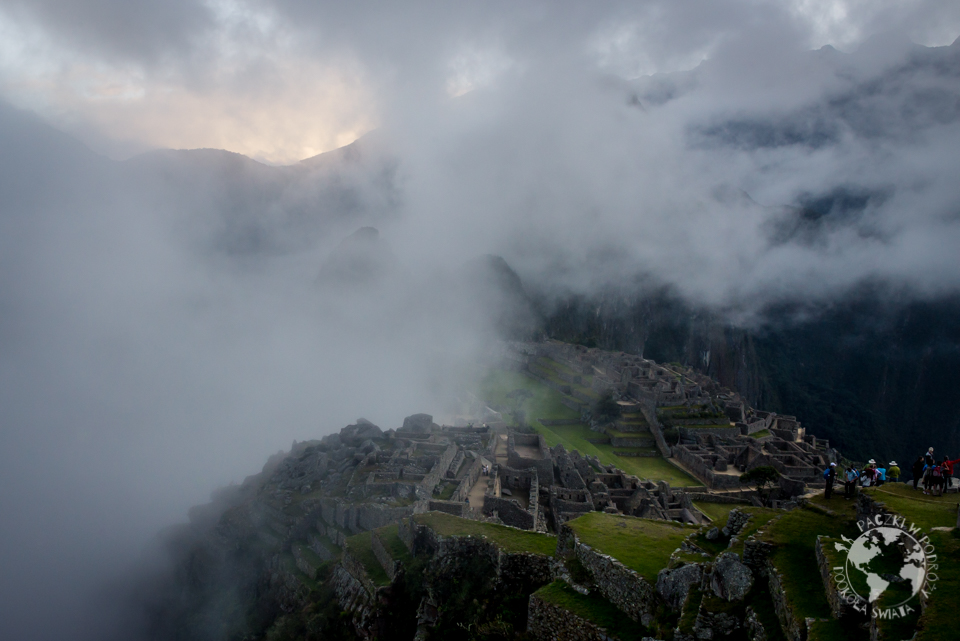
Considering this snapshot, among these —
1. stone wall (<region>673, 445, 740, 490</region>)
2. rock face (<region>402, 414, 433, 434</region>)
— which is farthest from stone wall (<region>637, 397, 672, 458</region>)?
rock face (<region>402, 414, 433, 434</region>)

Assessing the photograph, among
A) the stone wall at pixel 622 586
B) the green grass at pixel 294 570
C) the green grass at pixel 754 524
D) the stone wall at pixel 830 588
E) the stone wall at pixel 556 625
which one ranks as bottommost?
the green grass at pixel 294 570

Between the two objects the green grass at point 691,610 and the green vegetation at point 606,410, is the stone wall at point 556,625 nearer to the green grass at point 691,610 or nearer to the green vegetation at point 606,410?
the green grass at point 691,610

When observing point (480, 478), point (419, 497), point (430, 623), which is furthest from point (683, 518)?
point (430, 623)

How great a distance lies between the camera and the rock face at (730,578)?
8727 millimetres

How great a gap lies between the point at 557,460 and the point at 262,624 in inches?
690

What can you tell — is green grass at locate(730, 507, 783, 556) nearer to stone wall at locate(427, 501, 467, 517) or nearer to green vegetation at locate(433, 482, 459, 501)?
stone wall at locate(427, 501, 467, 517)

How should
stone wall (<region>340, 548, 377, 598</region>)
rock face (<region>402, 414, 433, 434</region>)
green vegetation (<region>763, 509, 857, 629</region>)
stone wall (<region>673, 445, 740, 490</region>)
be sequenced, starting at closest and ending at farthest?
green vegetation (<region>763, 509, 857, 629</region>), stone wall (<region>340, 548, 377, 598</region>), rock face (<region>402, 414, 433, 434</region>), stone wall (<region>673, 445, 740, 490</region>)

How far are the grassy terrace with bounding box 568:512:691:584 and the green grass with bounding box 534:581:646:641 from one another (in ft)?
2.75

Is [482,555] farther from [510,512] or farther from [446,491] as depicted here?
[446,491]

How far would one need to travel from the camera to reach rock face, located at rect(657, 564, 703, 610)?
9.50 m

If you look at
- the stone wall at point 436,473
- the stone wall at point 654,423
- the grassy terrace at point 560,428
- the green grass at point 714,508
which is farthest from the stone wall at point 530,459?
the stone wall at point 654,423

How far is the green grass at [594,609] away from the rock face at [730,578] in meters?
1.70

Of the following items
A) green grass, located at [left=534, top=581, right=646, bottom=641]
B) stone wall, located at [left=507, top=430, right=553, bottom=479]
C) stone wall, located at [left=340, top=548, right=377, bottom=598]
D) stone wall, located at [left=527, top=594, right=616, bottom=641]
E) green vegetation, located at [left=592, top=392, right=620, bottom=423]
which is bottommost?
green vegetation, located at [left=592, top=392, right=620, bottom=423]

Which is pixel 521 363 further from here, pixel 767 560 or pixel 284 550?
pixel 767 560
